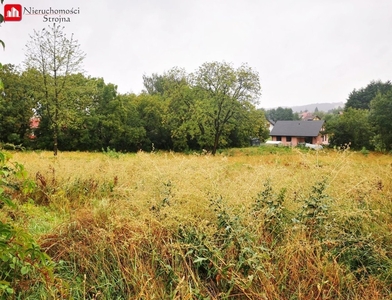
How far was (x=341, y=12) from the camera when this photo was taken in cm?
827

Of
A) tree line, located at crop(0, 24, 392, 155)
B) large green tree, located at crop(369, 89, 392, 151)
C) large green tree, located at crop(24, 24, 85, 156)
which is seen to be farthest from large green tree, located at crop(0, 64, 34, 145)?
large green tree, located at crop(369, 89, 392, 151)

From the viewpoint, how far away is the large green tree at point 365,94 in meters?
48.8

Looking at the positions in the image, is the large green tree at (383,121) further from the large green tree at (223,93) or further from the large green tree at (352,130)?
the large green tree at (223,93)

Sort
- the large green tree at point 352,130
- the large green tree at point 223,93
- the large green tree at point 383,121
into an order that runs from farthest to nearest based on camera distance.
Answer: the large green tree at point 352,130, the large green tree at point 383,121, the large green tree at point 223,93

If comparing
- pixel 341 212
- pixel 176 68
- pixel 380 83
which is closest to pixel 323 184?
pixel 341 212

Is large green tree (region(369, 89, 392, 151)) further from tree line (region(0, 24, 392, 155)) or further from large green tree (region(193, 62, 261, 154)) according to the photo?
large green tree (region(193, 62, 261, 154))

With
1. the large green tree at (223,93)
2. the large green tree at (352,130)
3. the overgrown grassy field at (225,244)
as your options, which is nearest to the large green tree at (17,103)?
the large green tree at (223,93)

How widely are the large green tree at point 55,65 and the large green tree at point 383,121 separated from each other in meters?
24.8

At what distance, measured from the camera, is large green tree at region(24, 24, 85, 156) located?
1509 centimetres

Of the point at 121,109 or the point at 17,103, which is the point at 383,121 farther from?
the point at 17,103

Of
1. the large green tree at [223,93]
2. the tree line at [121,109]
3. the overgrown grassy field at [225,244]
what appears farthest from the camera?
the large green tree at [223,93]

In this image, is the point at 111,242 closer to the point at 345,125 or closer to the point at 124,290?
the point at 124,290

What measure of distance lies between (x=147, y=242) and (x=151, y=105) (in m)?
25.9

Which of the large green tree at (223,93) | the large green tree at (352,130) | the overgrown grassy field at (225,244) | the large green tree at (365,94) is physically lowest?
the overgrown grassy field at (225,244)
